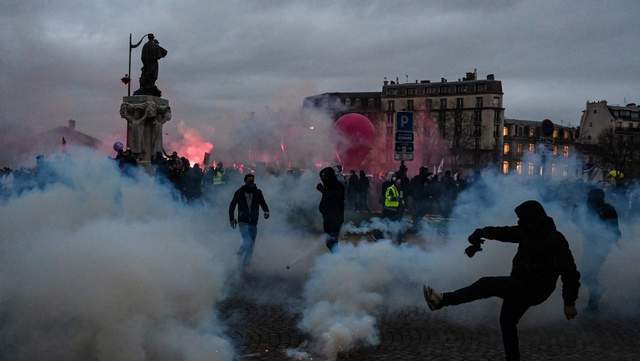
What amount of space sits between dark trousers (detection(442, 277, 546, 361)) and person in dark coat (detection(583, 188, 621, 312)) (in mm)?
3497

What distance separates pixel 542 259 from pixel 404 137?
1093cm

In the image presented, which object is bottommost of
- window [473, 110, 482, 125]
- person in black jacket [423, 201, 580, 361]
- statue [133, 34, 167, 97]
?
person in black jacket [423, 201, 580, 361]

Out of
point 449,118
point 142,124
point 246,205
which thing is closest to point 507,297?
point 246,205

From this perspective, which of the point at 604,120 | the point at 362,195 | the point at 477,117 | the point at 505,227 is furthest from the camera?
the point at 604,120

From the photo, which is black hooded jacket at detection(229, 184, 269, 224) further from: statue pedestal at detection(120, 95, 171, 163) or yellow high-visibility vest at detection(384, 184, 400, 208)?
statue pedestal at detection(120, 95, 171, 163)

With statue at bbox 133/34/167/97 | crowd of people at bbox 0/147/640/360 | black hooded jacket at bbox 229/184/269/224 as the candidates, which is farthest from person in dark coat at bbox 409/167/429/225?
statue at bbox 133/34/167/97

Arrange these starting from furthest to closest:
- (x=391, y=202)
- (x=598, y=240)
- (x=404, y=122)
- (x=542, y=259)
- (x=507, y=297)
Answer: (x=404, y=122) → (x=391, y=202) → (x=598, y=240) → (x=507, y=297) → (x=542, y=259)

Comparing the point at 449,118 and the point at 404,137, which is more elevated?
the point at 449,118

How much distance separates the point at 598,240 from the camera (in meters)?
8.78

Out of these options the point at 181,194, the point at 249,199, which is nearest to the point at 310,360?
the point at 249,199

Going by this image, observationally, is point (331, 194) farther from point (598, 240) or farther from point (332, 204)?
point (598, 240)

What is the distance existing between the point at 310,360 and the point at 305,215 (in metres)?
13.5

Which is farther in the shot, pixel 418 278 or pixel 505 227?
pixel 418 278

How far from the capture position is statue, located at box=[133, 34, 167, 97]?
76.1 ft
